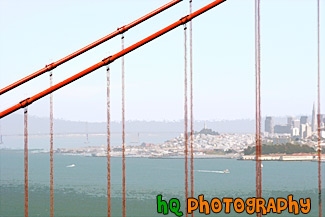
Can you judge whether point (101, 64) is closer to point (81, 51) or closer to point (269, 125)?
point (81, 51)

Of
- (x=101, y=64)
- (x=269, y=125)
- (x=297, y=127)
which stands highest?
(x=101, y=64)

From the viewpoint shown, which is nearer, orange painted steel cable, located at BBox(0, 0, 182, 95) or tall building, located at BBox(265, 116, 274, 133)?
orange painted steel cable, located at BBox(0, 0, 182, 95)

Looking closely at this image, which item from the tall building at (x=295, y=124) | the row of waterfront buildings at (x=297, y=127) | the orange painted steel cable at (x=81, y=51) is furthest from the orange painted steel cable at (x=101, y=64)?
the tall building at (x=295, y=124)

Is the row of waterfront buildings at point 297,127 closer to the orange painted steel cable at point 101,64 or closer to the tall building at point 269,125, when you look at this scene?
the tall building at point 269,125

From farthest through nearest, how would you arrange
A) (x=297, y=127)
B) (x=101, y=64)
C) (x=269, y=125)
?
(x=269, y=125), (x=297, y=127), (x=101, y=64)

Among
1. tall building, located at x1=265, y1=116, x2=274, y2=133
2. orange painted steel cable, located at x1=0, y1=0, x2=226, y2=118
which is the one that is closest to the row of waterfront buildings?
tall building, located at x1=265, y1=116, x2=274, y2=133

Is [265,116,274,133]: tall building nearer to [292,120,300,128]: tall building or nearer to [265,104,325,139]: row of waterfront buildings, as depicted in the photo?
[265,104,325,139]: row of waterfront buildings

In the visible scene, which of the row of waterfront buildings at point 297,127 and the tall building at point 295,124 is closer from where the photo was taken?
the row of waterfront buildings at point 297,127

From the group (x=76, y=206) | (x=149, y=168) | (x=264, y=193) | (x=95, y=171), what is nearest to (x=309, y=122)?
(x=149, y=168)

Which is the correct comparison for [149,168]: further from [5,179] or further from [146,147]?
[146,147]

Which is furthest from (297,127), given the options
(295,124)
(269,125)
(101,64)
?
(101,64)

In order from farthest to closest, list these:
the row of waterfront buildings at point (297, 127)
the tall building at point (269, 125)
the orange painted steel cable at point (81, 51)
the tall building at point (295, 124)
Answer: the tall building at point (269, 125)
the tall building at point (295, 124)
the row of waterfront buildings at point (297, 127)
the orange painted steel cable at point (81, 51)
